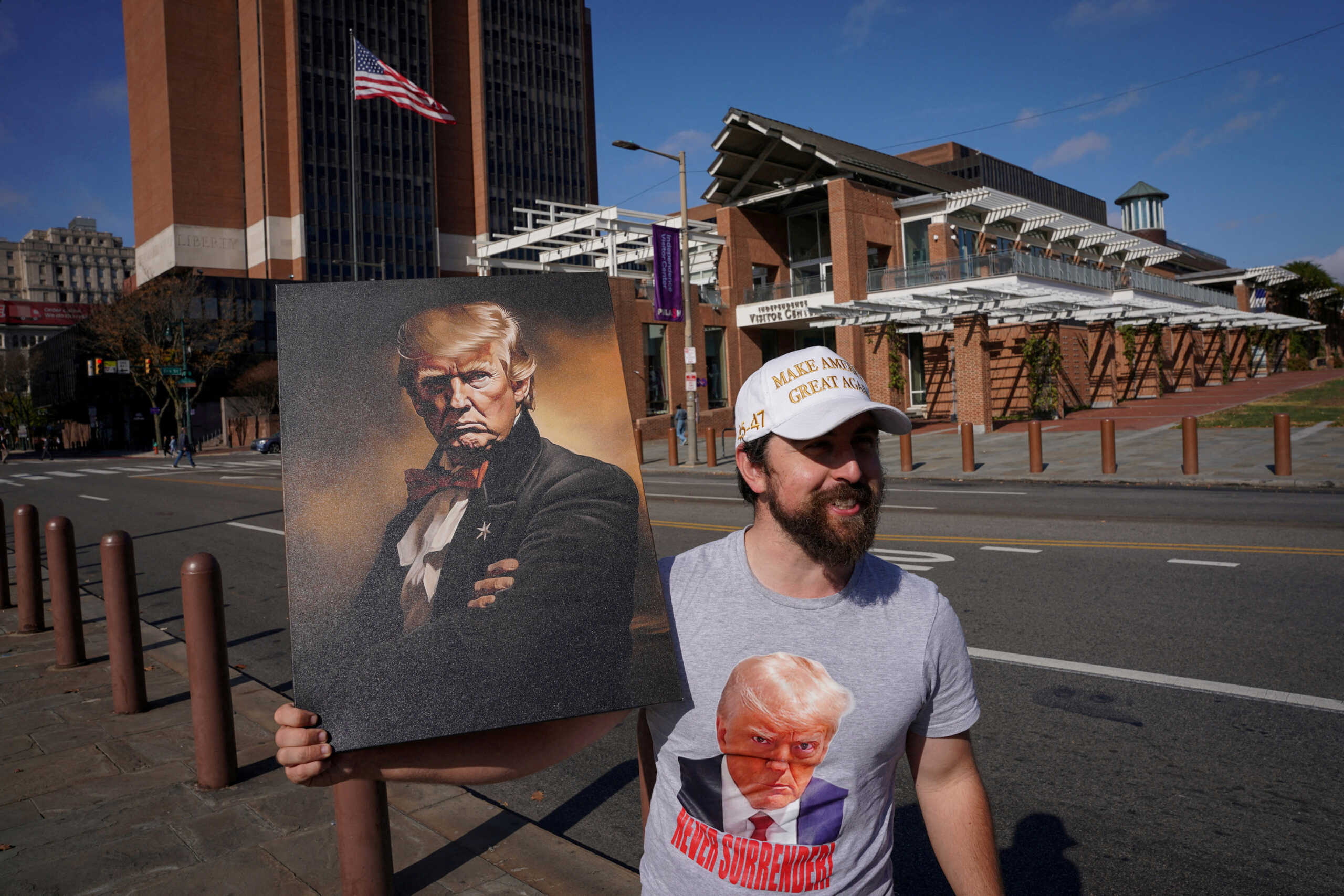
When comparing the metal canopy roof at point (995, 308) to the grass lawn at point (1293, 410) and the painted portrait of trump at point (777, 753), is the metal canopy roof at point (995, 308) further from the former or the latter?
the painted portrait of trump at point (777, 753)

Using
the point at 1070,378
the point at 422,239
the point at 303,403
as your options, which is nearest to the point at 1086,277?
the point at 1070,378

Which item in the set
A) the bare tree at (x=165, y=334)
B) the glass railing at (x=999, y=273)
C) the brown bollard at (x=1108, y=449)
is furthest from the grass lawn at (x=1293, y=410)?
the bare tree at (x=165, y=334)

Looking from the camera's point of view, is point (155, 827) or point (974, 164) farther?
point (974, 164)

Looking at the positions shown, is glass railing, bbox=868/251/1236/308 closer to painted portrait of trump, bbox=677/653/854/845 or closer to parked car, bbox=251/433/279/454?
painted portrait of trump, bbox=677/653/854/845

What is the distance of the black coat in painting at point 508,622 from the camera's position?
1458 mm

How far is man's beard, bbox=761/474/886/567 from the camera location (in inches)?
69.3

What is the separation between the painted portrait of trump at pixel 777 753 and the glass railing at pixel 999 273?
30.1m

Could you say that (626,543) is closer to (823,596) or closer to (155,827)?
(823,596)

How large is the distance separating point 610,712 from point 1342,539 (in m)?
9.82

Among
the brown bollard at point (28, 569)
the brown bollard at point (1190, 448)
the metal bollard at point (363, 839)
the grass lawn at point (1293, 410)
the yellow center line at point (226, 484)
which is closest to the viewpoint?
the metal bollard at point (363, 839)

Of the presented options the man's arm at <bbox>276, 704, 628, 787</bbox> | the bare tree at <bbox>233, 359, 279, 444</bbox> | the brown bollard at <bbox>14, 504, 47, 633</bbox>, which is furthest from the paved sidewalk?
the bare tree at <bbox>233, 359, 279, 444</bbox>

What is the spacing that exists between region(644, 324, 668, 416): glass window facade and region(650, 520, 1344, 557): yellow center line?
27.9 metres

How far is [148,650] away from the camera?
657 cm

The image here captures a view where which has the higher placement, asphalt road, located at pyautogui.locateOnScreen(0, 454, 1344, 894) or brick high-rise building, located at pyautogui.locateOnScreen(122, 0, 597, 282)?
brick high-rise building, located at pyautogui.locateOnScreen(122, 0, 597, 282)
